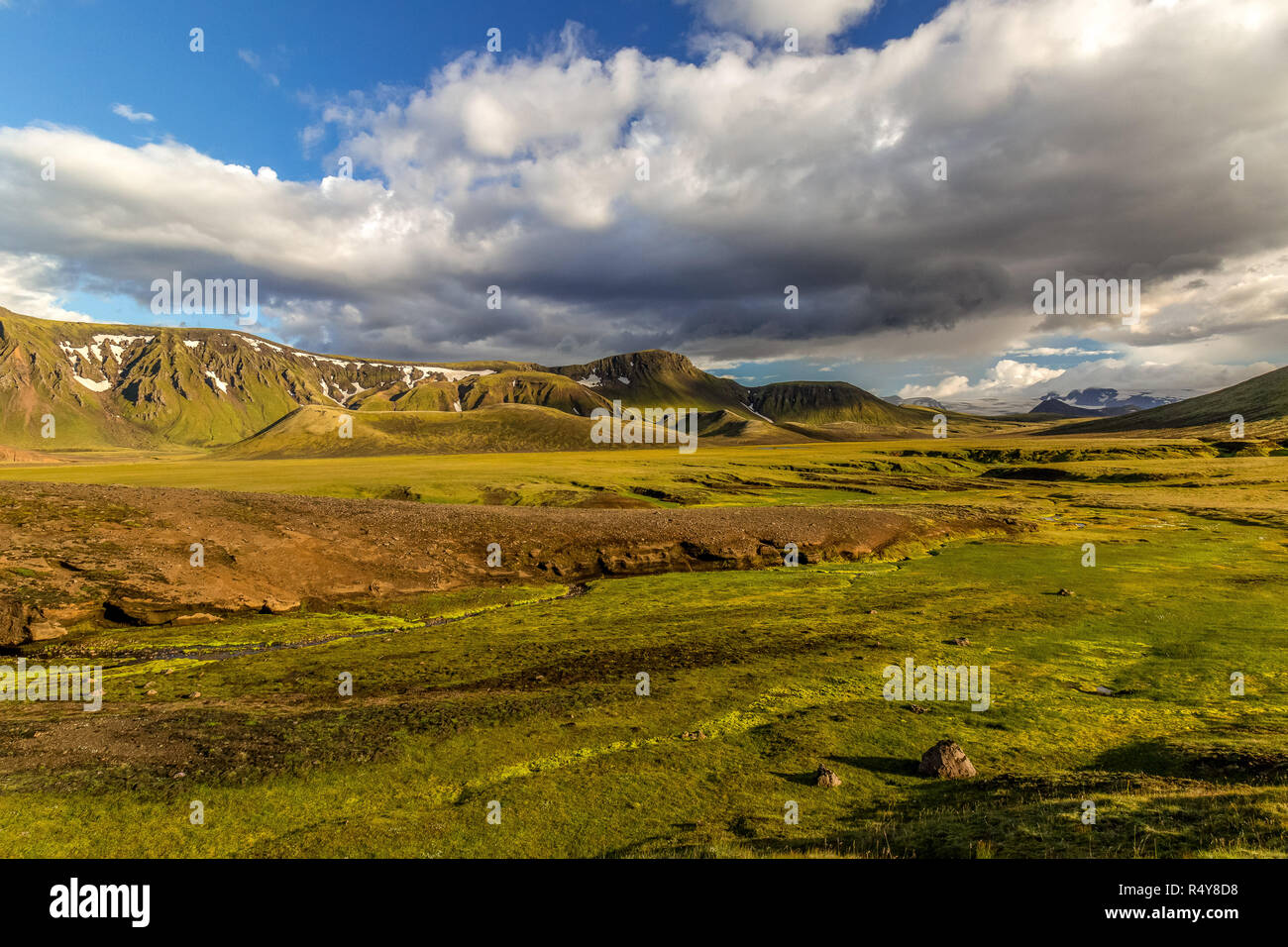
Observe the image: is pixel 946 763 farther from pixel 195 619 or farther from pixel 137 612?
pixel 137 612

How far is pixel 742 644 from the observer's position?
2861cm

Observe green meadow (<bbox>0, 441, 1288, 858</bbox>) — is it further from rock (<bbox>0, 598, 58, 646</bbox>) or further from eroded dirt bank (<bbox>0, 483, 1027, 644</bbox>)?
eroded dirt bank (<bbox>0, 483, 1027, 644</bbox>)

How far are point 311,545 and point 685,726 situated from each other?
33334 mm

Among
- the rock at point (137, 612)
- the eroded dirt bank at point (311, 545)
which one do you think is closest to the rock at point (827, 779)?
the eroded dirt bank at point (311, 545)

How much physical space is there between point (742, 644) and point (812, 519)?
34295 millimetres

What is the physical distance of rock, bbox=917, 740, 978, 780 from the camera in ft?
50.4

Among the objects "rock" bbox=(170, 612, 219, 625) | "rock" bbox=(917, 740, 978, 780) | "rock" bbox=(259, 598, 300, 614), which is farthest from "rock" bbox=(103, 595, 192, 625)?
"rock" bbox=(917, 740, 978, 780)

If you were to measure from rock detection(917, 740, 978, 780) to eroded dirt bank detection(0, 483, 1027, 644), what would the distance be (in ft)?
108

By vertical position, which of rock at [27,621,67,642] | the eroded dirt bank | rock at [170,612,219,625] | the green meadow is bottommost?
the green meadow

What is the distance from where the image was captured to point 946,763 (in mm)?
15547

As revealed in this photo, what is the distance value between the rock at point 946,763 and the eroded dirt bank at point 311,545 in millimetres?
32808

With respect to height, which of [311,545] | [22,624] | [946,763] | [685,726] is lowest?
[685,726]

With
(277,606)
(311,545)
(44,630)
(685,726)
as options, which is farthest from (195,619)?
(685,726)
